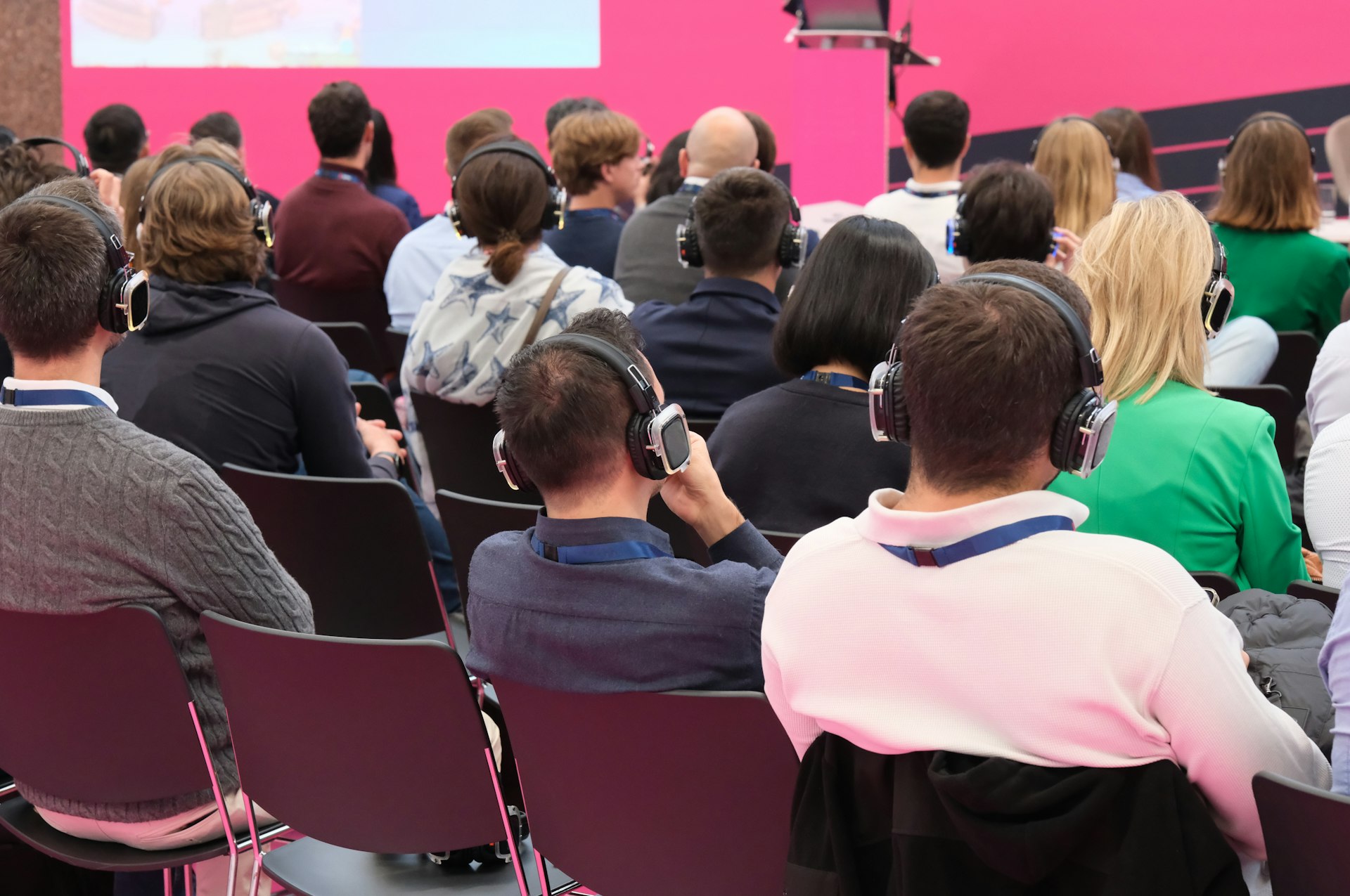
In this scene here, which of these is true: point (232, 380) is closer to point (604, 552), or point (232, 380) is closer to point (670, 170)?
point (604, 552)

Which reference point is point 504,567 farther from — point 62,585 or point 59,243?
point 59,243

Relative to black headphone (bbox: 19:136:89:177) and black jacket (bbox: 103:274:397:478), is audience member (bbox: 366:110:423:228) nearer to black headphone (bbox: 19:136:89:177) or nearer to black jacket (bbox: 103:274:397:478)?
black headphone (bbox: 19:136:89:177)

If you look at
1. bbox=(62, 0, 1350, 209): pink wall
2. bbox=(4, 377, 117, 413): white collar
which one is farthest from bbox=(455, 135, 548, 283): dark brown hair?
bbox=(62, 0, 1350, 209): pink wall

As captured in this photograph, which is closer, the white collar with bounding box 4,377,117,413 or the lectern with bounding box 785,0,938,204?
the white collar with bounding box 4,377,117,413

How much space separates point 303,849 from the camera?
6.33ft

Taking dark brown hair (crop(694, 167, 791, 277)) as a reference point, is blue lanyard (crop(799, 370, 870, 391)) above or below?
below

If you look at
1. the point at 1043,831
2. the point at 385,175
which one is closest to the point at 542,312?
the point at 1043,831

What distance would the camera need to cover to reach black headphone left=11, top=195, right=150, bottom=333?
1937 millimetres

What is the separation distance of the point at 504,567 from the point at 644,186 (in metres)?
4.91

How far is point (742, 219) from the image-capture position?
3014 millimetres

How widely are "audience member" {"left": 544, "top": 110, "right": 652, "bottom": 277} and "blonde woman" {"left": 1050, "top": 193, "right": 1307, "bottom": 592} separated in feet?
8.27

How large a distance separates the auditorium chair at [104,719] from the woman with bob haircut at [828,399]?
99 cm

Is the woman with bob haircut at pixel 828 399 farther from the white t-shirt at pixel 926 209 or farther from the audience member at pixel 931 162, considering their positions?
the audience member at pixel 931 162

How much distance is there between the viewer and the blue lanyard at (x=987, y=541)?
1197 mm
